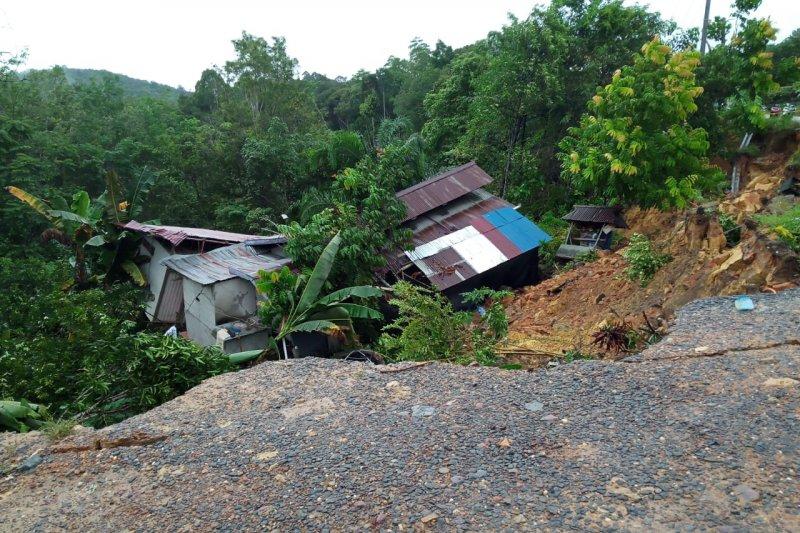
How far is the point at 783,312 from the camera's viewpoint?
18.8ft

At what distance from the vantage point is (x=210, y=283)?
10.7 m

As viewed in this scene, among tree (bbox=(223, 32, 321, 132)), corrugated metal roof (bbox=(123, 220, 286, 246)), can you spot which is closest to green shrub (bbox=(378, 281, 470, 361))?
corrugated metal roof (bbox=(123, 220, 286, 246))

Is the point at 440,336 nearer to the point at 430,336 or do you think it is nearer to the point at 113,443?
the point at 430,336

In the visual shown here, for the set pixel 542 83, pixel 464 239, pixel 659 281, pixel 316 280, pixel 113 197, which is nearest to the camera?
pixel 659 281

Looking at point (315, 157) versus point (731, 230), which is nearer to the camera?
point (731, 230)

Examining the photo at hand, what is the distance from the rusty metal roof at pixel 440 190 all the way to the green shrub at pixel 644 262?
5319mm

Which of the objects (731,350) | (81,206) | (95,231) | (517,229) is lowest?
(731,350)

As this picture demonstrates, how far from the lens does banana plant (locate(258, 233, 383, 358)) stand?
9.69 m

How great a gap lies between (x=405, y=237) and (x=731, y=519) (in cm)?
1017

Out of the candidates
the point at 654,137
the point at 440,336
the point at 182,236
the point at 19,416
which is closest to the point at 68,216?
the point at 182,236

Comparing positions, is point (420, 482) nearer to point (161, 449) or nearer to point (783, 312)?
point (161, 449)

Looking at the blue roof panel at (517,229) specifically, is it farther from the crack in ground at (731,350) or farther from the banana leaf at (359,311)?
the crack in ground at (731,350)

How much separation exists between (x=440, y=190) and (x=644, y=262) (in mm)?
6152

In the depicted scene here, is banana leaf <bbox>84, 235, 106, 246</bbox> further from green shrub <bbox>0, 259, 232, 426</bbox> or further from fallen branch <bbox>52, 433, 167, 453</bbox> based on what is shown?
fallen branch <bbox>52, 433, 167, 453</bbox>
